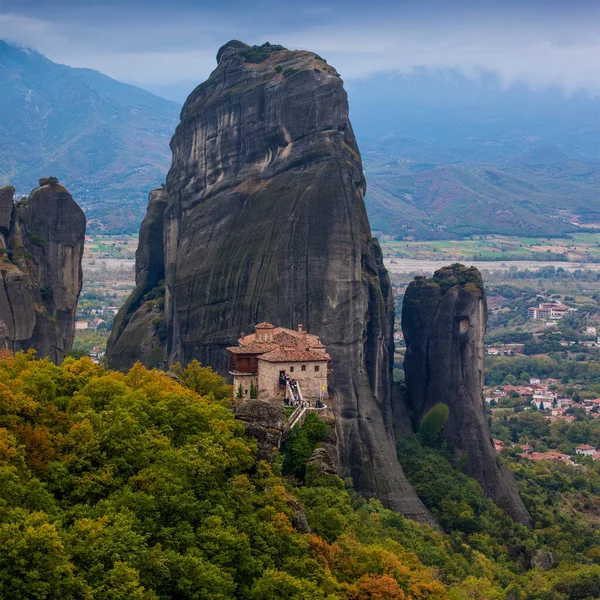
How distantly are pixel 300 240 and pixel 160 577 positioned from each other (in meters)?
52.9

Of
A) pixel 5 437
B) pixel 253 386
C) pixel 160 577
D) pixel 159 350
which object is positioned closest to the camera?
pixel 160 577

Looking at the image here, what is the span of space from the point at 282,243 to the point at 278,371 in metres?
31.7

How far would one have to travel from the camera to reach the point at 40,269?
101125 mm

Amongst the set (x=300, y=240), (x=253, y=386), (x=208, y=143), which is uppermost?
(x=208, y=143)

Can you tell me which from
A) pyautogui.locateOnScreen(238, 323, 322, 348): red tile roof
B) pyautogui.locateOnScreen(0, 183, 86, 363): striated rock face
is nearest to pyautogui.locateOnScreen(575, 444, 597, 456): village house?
pyautogui.locateOnScreen(0, 183, 86, 363): striated rock face

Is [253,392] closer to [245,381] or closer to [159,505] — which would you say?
[245,381]

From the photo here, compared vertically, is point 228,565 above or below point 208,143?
below

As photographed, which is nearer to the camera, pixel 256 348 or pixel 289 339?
pixel 256 348

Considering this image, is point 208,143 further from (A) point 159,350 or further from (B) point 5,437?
(B) point 5,437

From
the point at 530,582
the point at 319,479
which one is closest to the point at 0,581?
the point at 319,479

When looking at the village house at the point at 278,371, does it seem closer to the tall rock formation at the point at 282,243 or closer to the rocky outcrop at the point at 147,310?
the tall rock formation at the point at 282,243

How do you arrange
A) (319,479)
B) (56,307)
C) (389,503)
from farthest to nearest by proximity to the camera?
(56,307) → (389,503) → (319,479)

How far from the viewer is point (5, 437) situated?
153ft

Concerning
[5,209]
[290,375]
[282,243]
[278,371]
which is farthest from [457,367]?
[278,371]
